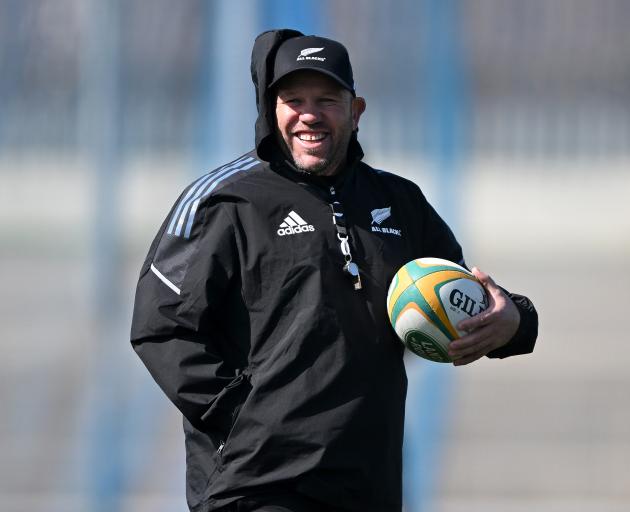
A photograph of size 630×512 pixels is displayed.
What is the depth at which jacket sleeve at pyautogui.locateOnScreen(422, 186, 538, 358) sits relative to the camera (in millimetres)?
3314

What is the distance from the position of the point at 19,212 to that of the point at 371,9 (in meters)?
1.63

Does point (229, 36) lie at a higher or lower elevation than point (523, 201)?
higher

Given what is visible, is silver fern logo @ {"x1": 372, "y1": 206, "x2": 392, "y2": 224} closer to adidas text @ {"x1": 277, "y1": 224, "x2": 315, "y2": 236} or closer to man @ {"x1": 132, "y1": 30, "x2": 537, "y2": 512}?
man @ {"x1": 132, "y1": 30, "x2": 537, "y2": 512}

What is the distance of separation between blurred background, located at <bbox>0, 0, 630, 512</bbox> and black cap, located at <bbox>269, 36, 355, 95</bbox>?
1565 millimetres

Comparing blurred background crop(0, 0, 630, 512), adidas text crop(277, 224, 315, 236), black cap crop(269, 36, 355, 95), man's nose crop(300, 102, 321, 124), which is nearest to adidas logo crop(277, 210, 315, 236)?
adidas text crop(277, 224, 315, 236)

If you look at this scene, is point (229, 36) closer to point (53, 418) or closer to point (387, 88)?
point (387, 88)

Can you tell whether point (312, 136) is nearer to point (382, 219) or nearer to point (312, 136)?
point (312, 136)

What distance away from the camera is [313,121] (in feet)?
10.6

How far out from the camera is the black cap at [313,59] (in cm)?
321

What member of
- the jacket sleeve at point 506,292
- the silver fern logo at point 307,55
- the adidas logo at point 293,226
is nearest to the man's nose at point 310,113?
the silver fern logo at point 307,55

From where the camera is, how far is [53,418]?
16.5ft

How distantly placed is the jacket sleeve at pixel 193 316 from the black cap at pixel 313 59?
397 mm

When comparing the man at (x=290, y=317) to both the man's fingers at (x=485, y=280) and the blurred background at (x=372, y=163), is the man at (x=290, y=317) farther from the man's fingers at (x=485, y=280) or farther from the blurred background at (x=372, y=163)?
the blurred background at (x=372, y=163)

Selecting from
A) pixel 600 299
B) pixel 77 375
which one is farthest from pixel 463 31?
pixel 77 375
